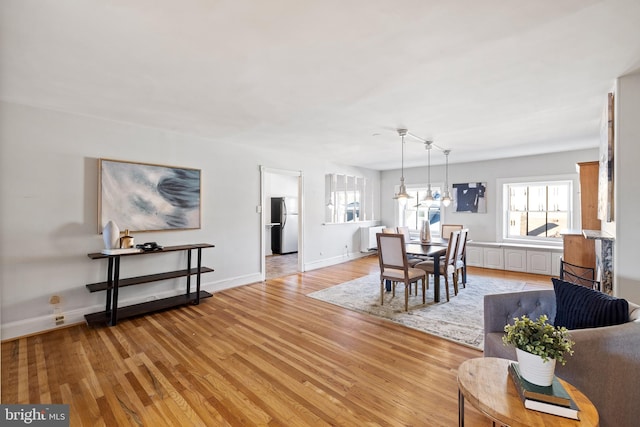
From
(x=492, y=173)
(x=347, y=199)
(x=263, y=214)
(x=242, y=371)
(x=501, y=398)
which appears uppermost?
(x=492, y=173)

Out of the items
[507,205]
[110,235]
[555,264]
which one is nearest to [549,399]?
[110,235]

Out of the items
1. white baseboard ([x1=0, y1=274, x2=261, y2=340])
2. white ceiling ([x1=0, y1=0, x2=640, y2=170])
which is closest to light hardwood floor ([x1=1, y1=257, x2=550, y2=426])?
white baseboard ([x1=0, y1=274, x2=261, y2=340])

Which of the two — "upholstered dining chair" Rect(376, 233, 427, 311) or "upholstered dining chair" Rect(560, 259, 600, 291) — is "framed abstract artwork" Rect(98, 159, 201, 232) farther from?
"upholstered dining chair" Rect(560, 259, 600, 291)

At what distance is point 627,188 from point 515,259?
3914 mm

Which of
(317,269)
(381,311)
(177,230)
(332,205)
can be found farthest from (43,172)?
(332,205)

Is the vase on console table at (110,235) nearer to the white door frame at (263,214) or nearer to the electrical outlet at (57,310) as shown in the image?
the electrical outlet at (57,310)

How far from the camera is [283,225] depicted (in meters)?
7.98

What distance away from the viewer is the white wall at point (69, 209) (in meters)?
2.87

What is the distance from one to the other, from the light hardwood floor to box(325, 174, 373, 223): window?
363cm

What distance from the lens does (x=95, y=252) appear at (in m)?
3.35

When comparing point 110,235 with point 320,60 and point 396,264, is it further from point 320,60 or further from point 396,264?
point 396,264

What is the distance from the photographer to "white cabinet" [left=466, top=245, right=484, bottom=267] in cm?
621

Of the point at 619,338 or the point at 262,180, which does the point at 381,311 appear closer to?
the point at 619,338

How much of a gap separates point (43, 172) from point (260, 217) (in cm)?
282
